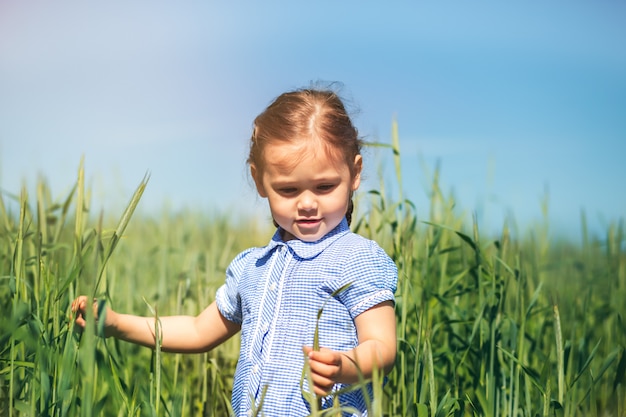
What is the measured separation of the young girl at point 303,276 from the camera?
5.32 ft

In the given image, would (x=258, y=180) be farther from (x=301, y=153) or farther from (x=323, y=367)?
(x=323, y=367)

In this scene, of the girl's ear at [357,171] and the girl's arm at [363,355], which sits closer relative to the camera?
the girl's arm at [363,355]

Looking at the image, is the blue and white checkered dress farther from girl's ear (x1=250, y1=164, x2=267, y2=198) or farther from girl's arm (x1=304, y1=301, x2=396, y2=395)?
girl's ear (x1=250, y1=164, x2=267, y2=198)

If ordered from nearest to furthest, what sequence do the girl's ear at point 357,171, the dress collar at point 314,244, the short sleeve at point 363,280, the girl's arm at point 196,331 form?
the short sleeve at point 363,280, the dress collar at point 314,244, the girl's ear at point 357,171, the girl's arm at point 196,331

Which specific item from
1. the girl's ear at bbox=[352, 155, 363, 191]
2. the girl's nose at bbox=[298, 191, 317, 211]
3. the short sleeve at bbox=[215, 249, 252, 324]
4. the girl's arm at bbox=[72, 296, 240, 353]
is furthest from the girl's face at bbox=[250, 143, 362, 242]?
the girl's arm at bbox=[72, 296, 240, 353]

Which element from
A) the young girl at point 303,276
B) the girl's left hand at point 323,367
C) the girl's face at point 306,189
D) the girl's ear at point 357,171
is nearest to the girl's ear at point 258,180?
the young girl at point 303,276

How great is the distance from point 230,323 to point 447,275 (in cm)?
89

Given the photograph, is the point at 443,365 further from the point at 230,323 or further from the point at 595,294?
the point at 595,294

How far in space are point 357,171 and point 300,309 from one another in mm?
424

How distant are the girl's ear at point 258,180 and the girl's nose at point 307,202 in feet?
0.63

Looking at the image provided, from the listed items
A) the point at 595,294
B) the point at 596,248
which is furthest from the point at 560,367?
the point at 595,294

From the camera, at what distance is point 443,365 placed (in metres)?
2.28

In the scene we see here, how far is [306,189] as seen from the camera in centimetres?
172

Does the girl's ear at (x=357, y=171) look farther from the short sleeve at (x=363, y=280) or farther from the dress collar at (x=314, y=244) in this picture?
the short sleeve at (x=363, y=280)
